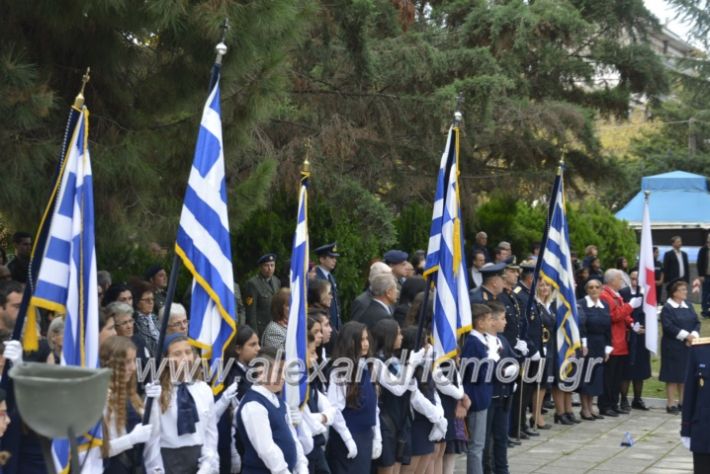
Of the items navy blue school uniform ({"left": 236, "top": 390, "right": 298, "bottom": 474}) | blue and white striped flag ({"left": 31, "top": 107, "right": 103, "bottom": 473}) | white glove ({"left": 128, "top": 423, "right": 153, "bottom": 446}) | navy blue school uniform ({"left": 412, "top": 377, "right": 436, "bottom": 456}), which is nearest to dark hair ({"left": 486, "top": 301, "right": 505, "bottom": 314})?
navy blue school uniform ({"left": 412, "top": 377, "right": 436, "bottom": 456})

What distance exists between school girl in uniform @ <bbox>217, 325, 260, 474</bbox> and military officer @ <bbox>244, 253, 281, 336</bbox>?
186 inches

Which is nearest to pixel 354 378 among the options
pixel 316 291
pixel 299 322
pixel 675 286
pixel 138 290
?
pixel 299 322

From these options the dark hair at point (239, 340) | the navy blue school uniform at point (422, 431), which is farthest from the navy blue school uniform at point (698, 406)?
the dark hair at point (239, 340)

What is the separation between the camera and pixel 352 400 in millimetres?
8930

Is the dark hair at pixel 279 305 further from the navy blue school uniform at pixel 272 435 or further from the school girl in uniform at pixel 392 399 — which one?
the navy blue school uniform at pixel 272 435

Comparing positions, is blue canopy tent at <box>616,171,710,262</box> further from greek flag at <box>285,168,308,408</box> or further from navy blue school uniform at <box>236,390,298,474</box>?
navy blue school uniform at <box>236,390,298,474</box>

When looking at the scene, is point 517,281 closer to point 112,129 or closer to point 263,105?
point 263,105

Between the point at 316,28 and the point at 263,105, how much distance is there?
4345 mm

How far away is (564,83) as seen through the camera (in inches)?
979

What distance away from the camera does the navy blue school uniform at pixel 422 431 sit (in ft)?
31.9

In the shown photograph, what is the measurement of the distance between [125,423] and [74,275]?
3.29 ft

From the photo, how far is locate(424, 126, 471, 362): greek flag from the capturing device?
402 inches

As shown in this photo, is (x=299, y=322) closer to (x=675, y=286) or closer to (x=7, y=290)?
(x=7, y=290)

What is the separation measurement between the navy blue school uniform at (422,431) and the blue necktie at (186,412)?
2608 mm
